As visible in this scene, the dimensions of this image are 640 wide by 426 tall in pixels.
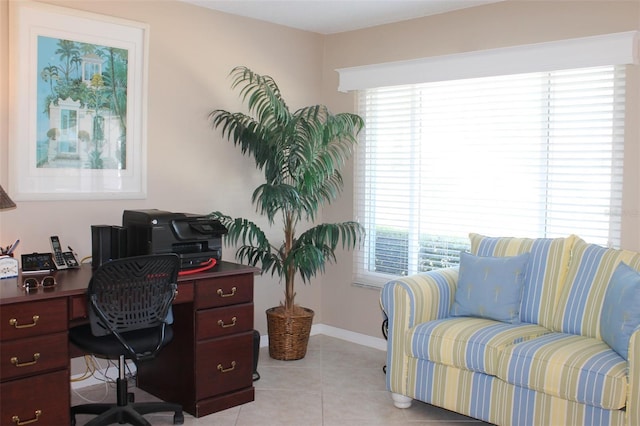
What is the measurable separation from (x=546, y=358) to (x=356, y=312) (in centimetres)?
221

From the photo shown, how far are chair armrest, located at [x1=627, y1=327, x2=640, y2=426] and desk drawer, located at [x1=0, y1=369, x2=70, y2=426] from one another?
2.45 metres

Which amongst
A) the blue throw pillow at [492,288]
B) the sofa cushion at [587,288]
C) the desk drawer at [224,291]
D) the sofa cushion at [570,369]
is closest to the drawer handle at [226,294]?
the desk drawer at [224,291]

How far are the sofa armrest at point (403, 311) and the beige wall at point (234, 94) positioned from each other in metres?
1.17

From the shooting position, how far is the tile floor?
345 centimetres

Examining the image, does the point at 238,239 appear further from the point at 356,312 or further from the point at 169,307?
the point at 169,307

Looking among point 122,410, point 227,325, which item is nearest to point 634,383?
point 227,325

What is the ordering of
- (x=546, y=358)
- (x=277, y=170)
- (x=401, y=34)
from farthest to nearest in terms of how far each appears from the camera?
1. (x=401, y=34)
2. (x=277, y=170)
3. (x=546, y=358)

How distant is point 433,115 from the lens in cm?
449

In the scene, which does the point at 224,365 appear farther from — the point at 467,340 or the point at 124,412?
the point at 467,340

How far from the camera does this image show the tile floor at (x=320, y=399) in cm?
345

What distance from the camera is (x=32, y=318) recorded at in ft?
9.24

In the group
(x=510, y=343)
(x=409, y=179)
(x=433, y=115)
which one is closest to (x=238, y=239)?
(x=409, y=179)

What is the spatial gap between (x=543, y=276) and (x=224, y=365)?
1815mm

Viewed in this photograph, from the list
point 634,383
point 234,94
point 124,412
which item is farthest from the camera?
point 234,94
